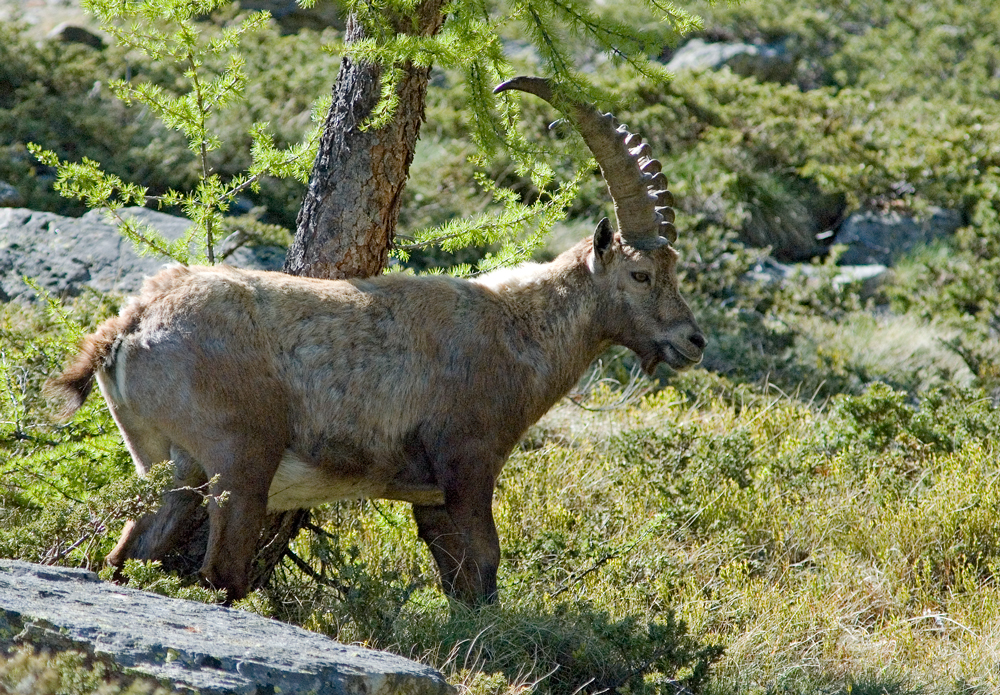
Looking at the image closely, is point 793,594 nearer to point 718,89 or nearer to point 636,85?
point 636,85

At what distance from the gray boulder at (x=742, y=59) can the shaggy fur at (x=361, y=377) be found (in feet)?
48.3

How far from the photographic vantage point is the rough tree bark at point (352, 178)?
5930 mm

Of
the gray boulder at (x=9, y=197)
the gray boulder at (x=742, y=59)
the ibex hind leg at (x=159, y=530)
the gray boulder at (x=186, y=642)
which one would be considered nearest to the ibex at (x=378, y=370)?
the ibex hind leg at (x=159, y=530)

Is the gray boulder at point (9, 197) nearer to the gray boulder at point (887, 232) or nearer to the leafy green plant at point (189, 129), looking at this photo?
the leafy green plant at point (189, 129)

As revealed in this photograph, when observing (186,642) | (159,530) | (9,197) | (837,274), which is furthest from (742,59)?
(186,642)

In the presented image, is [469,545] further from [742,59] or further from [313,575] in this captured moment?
[742,59]

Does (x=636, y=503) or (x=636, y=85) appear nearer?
(x=636, y=503)

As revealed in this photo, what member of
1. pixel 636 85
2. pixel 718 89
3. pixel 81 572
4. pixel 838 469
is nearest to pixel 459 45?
pixel 81 572

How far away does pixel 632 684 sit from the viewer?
5.02m

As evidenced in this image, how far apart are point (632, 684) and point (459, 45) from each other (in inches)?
125

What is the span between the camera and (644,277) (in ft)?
20.3

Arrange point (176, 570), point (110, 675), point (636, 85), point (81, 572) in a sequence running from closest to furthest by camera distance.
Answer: point (110, 675), point (81, 572), point (176, 570), point (636, 85)

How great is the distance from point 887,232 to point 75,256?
1131 cm

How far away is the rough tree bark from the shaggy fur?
0.46 meters
